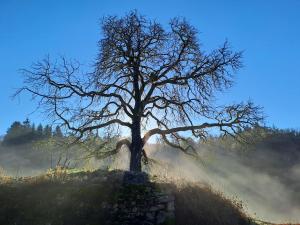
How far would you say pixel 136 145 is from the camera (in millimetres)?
22391

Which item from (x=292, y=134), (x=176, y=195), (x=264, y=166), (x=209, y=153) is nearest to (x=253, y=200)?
(x=264, y=166)

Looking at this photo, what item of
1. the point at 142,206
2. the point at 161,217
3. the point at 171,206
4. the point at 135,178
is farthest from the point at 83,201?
the point at 171,206

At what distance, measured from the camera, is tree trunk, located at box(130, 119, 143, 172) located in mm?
21897

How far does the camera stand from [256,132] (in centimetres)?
2245

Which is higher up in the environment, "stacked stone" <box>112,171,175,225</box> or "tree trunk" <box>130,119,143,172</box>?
"tree trunk" <box>130,119,143,172</box>

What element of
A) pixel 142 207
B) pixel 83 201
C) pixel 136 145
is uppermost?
pixel 136 145

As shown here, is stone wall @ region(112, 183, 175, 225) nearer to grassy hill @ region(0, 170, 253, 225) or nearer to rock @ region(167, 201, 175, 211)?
rock @ region(167, 201, 175, 211)

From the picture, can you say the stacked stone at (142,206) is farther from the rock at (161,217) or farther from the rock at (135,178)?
the rock at (135,178)

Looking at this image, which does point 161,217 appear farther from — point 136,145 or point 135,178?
point 136,145

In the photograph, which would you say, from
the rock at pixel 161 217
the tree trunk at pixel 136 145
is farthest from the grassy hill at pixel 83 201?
the tree trunk at pixel 136 145

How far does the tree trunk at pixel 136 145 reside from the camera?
2190cm

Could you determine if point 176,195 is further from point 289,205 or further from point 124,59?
point 289,205

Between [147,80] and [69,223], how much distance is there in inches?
418

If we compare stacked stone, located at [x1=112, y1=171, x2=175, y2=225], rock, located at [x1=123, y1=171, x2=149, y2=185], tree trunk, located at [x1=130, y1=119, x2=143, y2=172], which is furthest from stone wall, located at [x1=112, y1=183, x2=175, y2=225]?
tree trunk, located at [x1=130, y1=119, x2=143, y2=172]
